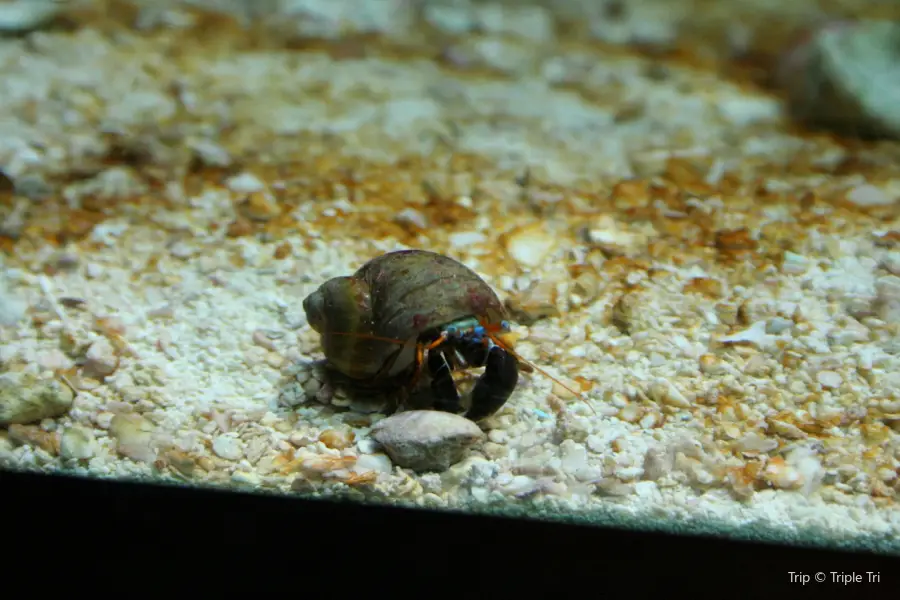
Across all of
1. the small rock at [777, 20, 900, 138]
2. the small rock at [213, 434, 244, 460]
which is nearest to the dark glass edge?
the small rock at [213, 434, 244, 460]

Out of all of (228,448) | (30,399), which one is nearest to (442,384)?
(228,448)

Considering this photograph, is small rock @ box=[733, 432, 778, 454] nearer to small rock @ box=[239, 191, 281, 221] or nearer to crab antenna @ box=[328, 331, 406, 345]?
crab antenna @ box=[328, 331, 406, 345]

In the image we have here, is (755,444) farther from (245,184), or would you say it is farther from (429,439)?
(245,184)

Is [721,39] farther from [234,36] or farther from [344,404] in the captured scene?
[344,404]

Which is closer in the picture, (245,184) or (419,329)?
(419,329)

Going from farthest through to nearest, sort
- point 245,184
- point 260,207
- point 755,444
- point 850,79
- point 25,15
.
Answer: point 25,15 → point 850,79 → point 245,184 → point 260,207 → point 755,444

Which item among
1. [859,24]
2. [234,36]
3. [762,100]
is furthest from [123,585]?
[859,24]
